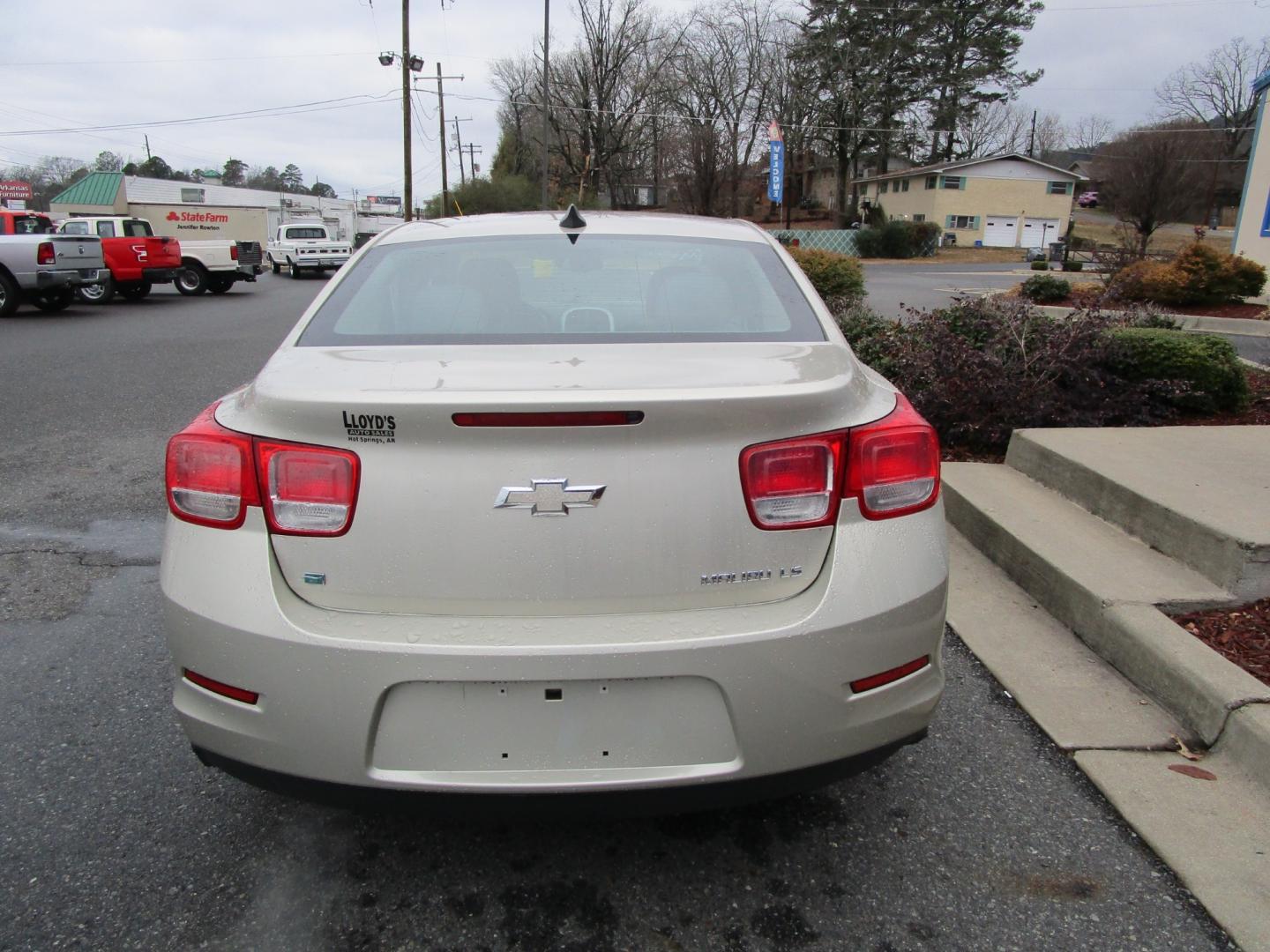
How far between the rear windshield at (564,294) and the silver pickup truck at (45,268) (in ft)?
51.2

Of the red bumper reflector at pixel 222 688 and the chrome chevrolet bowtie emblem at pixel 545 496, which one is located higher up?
the chrome chevrolet bowtie emblem at pixel 545 496

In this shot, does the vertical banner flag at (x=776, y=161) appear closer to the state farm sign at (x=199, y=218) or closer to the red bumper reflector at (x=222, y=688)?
the state farm sign at (x=199, y=218)

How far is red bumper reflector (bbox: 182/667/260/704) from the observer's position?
1860 millimetres

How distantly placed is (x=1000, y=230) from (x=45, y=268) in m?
56.2

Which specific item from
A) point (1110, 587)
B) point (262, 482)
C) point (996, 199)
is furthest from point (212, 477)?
point (996, 199)

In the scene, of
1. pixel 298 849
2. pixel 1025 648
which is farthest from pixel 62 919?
pixel 1025 648

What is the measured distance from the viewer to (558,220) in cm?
300

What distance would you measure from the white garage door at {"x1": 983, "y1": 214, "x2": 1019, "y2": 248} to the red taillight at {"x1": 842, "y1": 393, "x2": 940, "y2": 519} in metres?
61.3

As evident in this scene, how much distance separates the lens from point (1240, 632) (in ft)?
10.1

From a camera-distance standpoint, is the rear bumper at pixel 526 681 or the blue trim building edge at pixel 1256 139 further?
the blue trim building edge at pixel 1256 139

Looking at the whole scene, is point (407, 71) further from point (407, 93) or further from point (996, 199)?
point (996, 199)

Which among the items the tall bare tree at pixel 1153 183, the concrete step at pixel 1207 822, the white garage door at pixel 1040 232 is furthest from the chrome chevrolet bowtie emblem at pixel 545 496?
the white garage door at pixel 1040 232

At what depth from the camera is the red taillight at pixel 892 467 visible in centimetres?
193

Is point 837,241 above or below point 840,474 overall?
above
